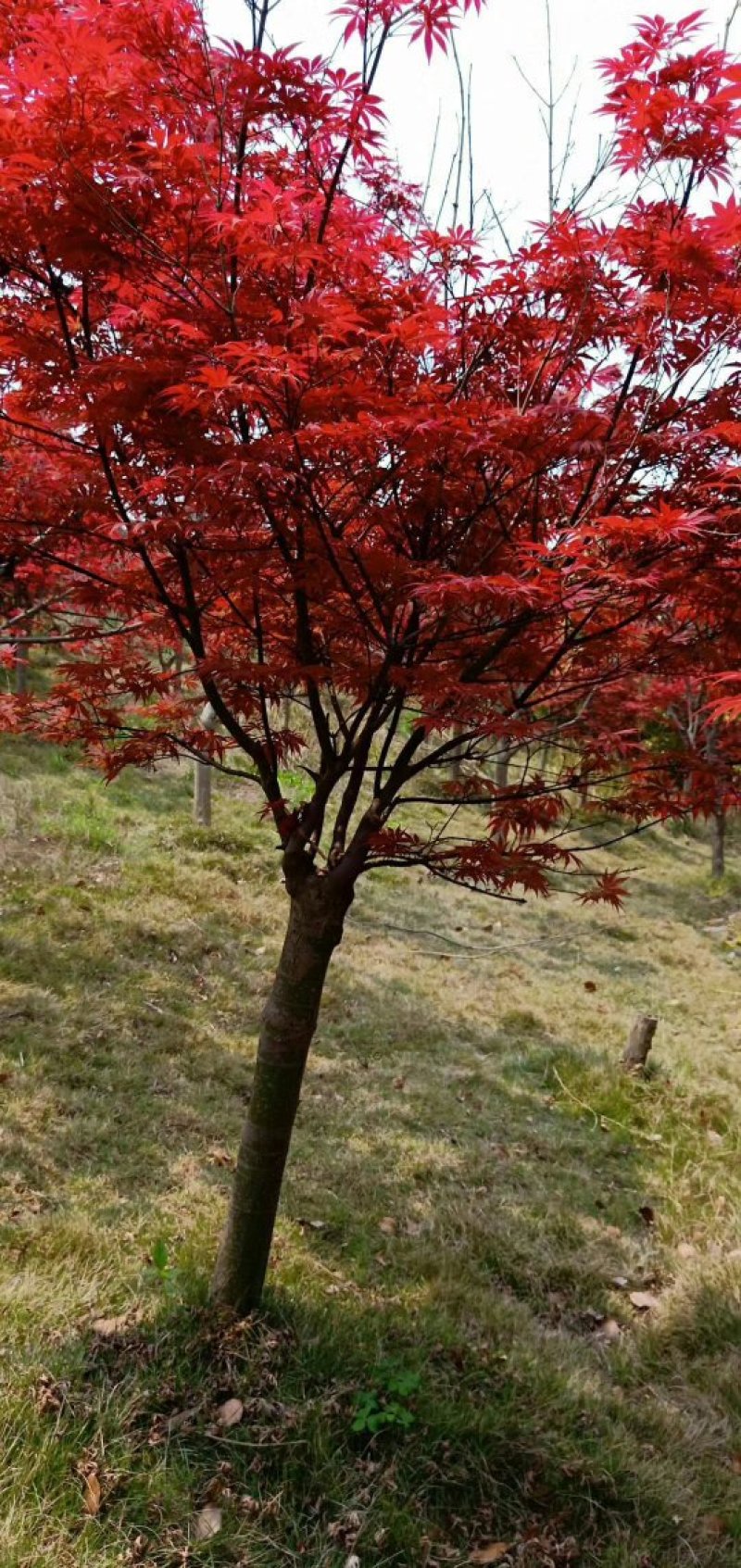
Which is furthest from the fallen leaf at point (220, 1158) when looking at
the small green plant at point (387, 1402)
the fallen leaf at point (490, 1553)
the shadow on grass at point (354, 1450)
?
the fallen leaf at point (490, 1553)

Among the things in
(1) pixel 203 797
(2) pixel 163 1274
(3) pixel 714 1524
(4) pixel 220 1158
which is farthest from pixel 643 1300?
(1) pixel 203 797

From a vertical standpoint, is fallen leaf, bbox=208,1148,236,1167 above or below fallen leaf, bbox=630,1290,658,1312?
above

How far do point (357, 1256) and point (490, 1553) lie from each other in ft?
4.66

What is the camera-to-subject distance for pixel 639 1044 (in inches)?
246

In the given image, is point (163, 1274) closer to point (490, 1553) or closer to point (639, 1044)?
point (490, 1553)

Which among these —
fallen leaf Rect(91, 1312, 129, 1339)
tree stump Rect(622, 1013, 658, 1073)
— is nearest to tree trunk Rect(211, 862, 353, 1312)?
fallen leaf Rect(91, 1312, 129, 1339)

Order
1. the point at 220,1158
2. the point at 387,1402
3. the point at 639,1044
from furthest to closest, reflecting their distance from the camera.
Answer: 1. the point at 639,1044
2. the point at 220,1158
3. the point at 387,1402

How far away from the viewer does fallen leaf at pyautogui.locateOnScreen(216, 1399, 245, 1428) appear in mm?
2693

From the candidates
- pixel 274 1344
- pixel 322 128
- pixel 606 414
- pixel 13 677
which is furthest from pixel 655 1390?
pixel 13 677

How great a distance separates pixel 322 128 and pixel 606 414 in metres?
1.15

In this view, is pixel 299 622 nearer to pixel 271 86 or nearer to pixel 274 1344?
pixel 271 86

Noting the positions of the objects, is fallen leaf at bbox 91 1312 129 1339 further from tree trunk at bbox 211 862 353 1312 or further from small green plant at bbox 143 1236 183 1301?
tree trunk at bbox 211 862 353 1312

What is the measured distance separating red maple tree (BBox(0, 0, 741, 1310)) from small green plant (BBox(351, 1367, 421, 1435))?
1.82 feet

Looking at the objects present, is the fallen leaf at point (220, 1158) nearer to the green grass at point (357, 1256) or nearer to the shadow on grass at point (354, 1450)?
the green grass at point (357, 1256)
